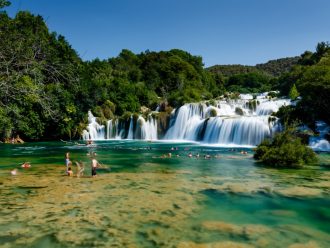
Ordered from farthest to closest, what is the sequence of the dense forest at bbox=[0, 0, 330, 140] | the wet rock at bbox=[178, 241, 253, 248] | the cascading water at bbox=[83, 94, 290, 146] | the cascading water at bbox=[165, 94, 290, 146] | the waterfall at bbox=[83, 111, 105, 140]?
1. the waterfall at bbox=[83, 111, 105, 140]
2. the cascading water at bbox=[83, 94, 290, 146]
3. the cascading water at bbox=[165, 94, 290, 146]
4. the dense forest at bbox=[0, 0, 330, 140]
5. the wet rock at bbox=[178, 241, 253, 248]

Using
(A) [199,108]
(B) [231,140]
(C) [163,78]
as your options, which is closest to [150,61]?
(C) [163,78]

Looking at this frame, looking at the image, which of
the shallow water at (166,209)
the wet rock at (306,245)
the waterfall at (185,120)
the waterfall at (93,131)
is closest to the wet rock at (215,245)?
the shallow water at (166,209)

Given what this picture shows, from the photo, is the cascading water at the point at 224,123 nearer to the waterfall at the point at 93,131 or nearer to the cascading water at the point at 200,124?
the cascading water at the point at 200,124

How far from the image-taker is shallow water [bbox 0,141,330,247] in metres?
9.51

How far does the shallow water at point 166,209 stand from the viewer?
31.2 feet

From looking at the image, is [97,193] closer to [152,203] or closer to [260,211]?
[152,203]

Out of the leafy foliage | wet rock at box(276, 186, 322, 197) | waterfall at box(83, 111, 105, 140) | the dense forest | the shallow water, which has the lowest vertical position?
the shallow water

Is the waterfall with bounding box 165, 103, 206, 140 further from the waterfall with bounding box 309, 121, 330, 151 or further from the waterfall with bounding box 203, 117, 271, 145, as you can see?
the waterfall with bounding box 309, 121, 330, 151

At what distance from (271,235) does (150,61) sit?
10100 cm

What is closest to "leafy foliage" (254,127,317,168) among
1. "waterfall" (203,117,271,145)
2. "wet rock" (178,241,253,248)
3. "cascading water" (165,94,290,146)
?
"waterfall" (203,117,271,145)

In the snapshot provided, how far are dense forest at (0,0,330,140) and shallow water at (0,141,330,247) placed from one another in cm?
362

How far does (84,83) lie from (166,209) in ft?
170

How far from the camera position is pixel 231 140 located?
44281 millimetres

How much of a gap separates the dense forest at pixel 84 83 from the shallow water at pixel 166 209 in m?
3.62
